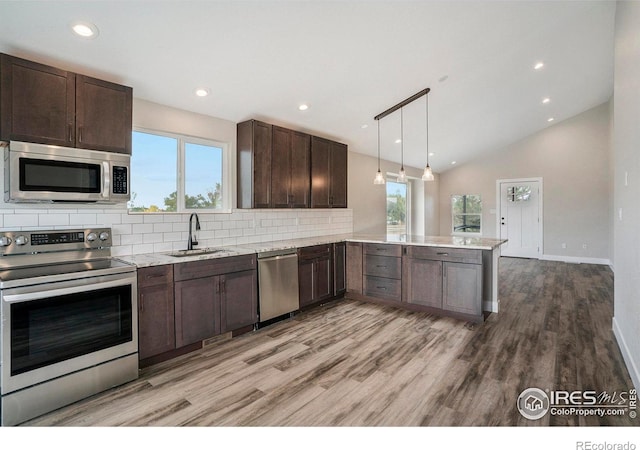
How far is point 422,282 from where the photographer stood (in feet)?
13.1

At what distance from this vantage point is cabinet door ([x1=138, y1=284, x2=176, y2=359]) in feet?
8.34

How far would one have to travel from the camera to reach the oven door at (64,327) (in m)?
1.92

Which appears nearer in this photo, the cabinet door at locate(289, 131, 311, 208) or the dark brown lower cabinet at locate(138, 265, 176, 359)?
the dark brown lower cabinet at locate(138, 265, 176, 359)

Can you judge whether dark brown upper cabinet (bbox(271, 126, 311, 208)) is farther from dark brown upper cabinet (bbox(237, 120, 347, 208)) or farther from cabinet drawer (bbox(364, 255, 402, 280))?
cabinet drawer (bbox(364, 255, 402, 280))

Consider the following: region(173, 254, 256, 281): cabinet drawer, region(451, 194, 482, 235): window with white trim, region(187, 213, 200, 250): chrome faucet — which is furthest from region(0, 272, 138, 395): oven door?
region(451, 194, 482, 235): window with white trim

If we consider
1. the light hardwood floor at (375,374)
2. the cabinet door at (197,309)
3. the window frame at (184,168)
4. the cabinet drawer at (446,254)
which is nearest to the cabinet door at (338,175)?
the cabinet drawer at (446,254)

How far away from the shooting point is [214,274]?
9.84 feet

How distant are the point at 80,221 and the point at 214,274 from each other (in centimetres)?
117

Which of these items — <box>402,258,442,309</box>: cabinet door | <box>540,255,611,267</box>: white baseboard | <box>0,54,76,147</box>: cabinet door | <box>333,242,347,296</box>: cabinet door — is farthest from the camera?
<box>540,255,611,267</box>: white baseboard

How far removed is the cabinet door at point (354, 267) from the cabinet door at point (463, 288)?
118 centimetres

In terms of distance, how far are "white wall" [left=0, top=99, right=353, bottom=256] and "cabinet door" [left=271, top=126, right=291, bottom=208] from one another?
0.34 metres

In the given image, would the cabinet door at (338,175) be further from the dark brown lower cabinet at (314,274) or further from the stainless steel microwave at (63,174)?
the stainless steel microwave at (63,174)

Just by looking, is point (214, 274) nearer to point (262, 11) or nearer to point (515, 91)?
point (262, 11)

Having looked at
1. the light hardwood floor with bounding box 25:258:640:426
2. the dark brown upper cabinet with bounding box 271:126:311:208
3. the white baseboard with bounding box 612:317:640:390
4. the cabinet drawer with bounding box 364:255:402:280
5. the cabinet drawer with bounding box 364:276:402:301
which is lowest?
the light hardwood floor with bounding box 25:258:640:426
